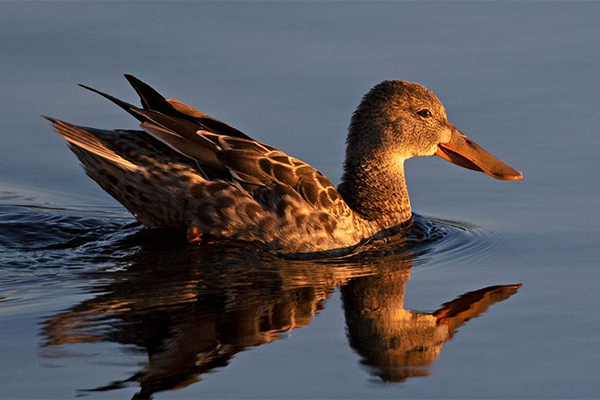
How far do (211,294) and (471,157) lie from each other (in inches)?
135

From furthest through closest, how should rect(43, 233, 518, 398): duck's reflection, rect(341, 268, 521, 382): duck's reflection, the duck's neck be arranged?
the duck's neck
rect(341, 268, 521, 382): duck's reflection
rect(43, 233, 518, 398): duck's reflection

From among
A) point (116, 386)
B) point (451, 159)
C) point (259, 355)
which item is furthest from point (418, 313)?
point (451, 159)

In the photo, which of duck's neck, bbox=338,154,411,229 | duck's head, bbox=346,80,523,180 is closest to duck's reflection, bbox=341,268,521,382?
duck's neck, bbox=338,154,411,229

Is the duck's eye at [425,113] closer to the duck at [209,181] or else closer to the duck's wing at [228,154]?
the duck at [209,181]

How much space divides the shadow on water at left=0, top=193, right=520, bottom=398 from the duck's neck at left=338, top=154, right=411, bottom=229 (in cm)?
20

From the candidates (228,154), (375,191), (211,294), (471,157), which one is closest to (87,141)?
(228,154)

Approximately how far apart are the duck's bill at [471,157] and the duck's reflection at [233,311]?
164 cm

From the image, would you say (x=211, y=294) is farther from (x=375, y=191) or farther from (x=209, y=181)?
(x=375, y=191)

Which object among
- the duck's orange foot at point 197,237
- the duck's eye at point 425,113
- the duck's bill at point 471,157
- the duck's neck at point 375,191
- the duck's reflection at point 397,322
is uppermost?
the duck's eye at point 425,113

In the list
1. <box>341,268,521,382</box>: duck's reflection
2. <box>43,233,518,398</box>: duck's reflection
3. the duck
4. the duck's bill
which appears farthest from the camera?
the duck's bill

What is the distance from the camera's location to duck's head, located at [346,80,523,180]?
9930mm

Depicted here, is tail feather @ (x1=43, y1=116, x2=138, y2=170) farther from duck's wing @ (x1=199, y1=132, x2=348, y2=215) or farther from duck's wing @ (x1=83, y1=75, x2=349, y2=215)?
duck's wing @ (x1=199, y1=132, x2=348, y2=215)

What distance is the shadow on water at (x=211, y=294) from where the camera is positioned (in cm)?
679

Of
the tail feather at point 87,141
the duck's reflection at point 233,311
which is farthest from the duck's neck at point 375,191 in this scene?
the tail feather at point 87,141
